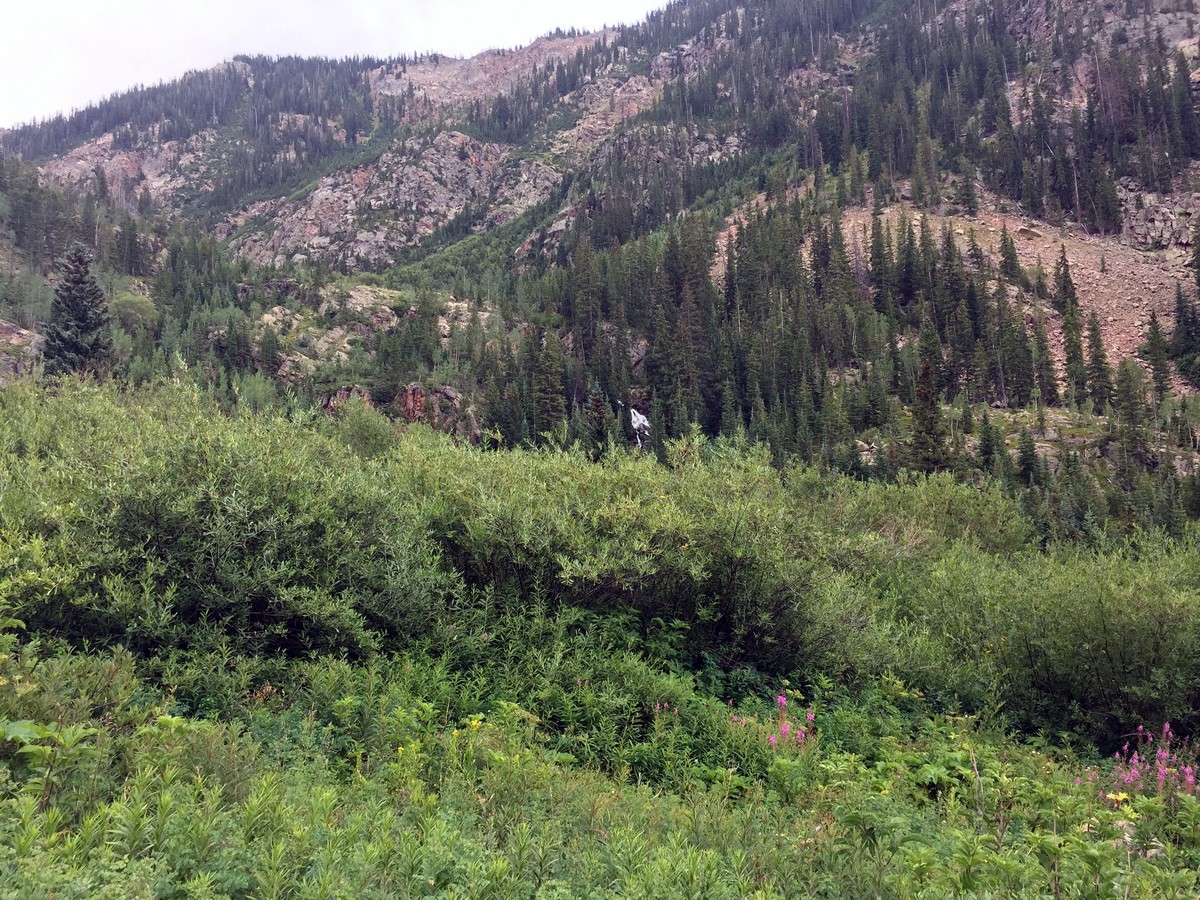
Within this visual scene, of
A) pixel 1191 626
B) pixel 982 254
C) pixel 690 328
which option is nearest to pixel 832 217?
pixel 982 254

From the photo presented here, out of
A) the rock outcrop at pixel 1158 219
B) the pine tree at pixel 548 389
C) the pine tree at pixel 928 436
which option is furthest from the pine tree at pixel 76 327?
Answer: the rock outcrop at pixel 1158 219

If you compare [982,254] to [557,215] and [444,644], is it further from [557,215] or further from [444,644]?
[444,644]

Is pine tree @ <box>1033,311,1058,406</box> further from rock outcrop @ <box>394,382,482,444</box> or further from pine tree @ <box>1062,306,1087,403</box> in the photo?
rock outcrop @ <box>394,382,482,444</box>

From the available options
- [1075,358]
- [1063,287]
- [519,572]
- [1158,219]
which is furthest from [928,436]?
[1158,219]

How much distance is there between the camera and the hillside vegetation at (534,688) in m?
4.94

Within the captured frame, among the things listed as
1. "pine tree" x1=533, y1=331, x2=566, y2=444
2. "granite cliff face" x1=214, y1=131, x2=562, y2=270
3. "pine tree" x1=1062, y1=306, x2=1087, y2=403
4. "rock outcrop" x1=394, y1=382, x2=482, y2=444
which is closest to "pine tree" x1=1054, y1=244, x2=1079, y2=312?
"pine tree" x1=1062, y1=306, x2=1087, y2=403

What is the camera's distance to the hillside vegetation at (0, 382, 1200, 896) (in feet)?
16.2

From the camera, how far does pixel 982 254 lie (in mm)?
98938

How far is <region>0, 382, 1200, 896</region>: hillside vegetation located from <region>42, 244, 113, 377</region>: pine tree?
41916 millimetres

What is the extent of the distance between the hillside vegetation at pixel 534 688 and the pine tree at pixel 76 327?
1650 inches

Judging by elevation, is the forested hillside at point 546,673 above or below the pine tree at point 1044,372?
above

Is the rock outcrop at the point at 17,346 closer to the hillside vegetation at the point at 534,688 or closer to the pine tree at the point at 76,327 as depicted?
the pine tree at the point at 76,327

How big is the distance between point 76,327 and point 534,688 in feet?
201

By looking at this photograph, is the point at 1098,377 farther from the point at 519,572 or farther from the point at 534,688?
the point at 534,688
